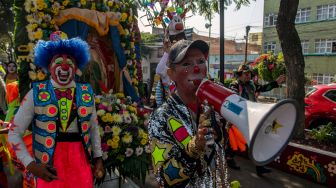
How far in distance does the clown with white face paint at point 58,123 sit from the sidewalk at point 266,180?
2.44 metres

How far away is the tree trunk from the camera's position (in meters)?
6.03

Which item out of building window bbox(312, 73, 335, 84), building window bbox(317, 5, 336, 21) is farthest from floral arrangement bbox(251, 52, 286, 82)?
building window bbox(317, 5, 336, 21)

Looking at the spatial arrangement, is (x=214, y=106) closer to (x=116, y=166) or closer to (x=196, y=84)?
(x=196, y=84)

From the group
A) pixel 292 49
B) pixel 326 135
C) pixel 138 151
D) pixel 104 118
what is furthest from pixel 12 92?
pixel 326 135

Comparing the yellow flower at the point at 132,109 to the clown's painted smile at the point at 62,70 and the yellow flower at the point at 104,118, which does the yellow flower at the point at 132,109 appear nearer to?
the yellow flower at the point at 104,118

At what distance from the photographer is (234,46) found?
53.4m

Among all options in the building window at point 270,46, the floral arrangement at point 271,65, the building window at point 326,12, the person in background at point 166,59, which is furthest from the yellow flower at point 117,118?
the building window at point 270,46

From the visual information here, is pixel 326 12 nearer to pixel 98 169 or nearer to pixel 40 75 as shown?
pixel 40 75

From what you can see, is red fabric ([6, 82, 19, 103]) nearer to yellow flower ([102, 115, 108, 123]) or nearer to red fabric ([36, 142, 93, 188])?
yellow flower ([102, 115, 108, 123])

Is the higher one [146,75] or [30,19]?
[30,19]

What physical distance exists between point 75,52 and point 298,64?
4820 mm

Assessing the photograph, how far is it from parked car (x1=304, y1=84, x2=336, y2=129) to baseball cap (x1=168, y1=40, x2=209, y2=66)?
21.7 feet

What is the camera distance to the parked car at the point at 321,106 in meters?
7.23

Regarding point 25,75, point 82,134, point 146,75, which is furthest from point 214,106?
point 146,75
